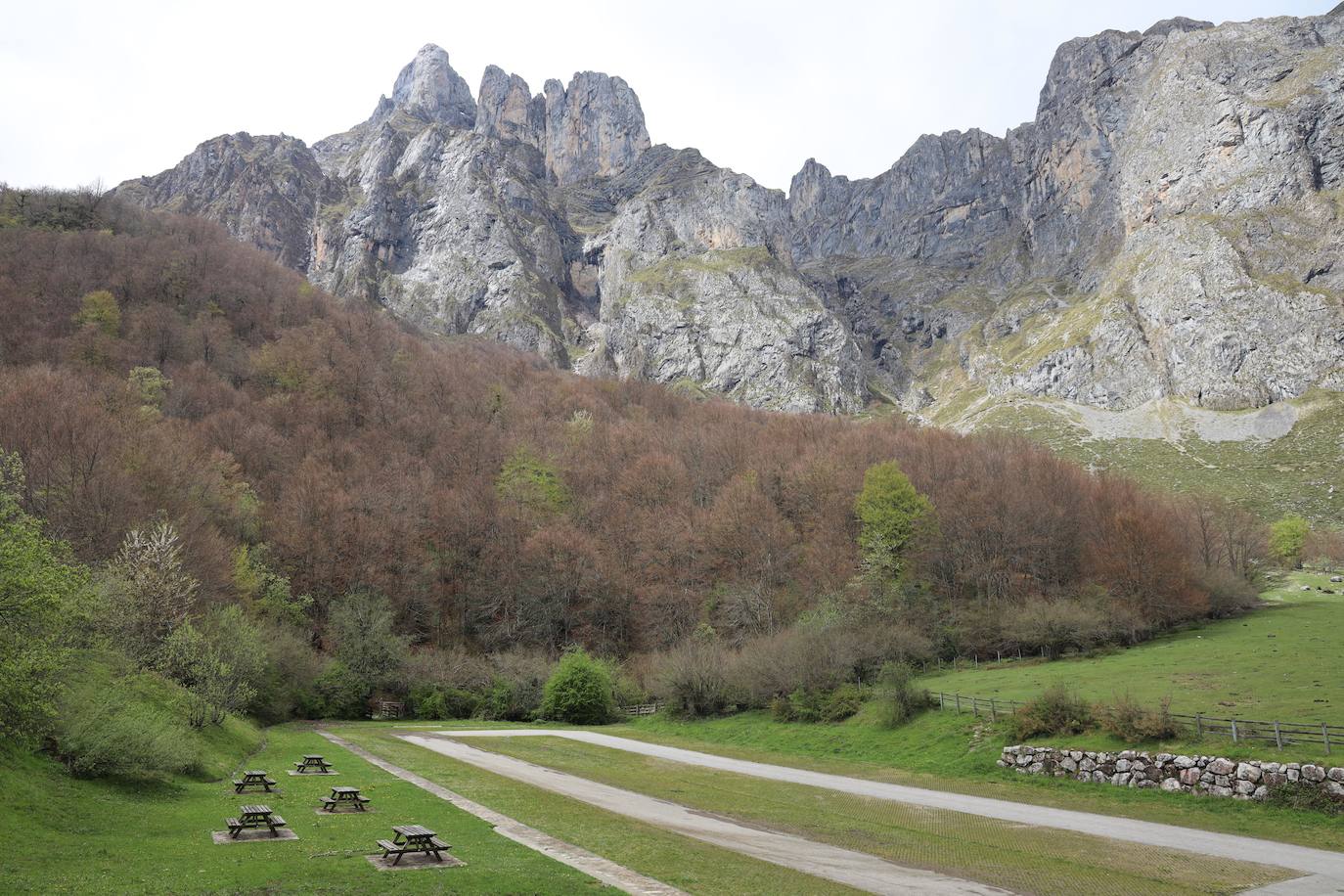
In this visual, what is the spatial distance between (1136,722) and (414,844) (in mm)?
25639

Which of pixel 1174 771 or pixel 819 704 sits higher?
pixel 1174 771

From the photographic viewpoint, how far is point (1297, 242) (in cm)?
17775

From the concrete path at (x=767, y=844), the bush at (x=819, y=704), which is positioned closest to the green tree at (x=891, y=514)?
the bush at (x=819, y=704)

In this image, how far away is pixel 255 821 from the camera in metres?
15.9

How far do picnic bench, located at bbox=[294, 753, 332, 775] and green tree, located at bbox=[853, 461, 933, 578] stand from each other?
48.4 metres

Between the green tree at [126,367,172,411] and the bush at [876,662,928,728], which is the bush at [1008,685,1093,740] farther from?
the green tree at [126,367,172,411]

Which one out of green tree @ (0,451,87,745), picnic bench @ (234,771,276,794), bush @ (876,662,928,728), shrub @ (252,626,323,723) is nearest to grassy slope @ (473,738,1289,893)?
picnic bench @ (234,771,276,794)

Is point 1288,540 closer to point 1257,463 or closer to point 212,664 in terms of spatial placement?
point 1257,463

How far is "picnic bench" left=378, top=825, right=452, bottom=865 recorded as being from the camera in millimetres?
14094

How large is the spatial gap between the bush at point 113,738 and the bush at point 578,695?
3387 cm

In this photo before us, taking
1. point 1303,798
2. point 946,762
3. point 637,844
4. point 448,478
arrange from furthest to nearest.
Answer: point 448,478
point 946,762
point 1303,798
point 637,844

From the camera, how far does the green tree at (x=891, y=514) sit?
67.8 meters

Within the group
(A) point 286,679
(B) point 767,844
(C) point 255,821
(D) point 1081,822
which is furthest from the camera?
(A) point 286,679

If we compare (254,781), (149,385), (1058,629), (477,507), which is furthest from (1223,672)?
(149,385)
